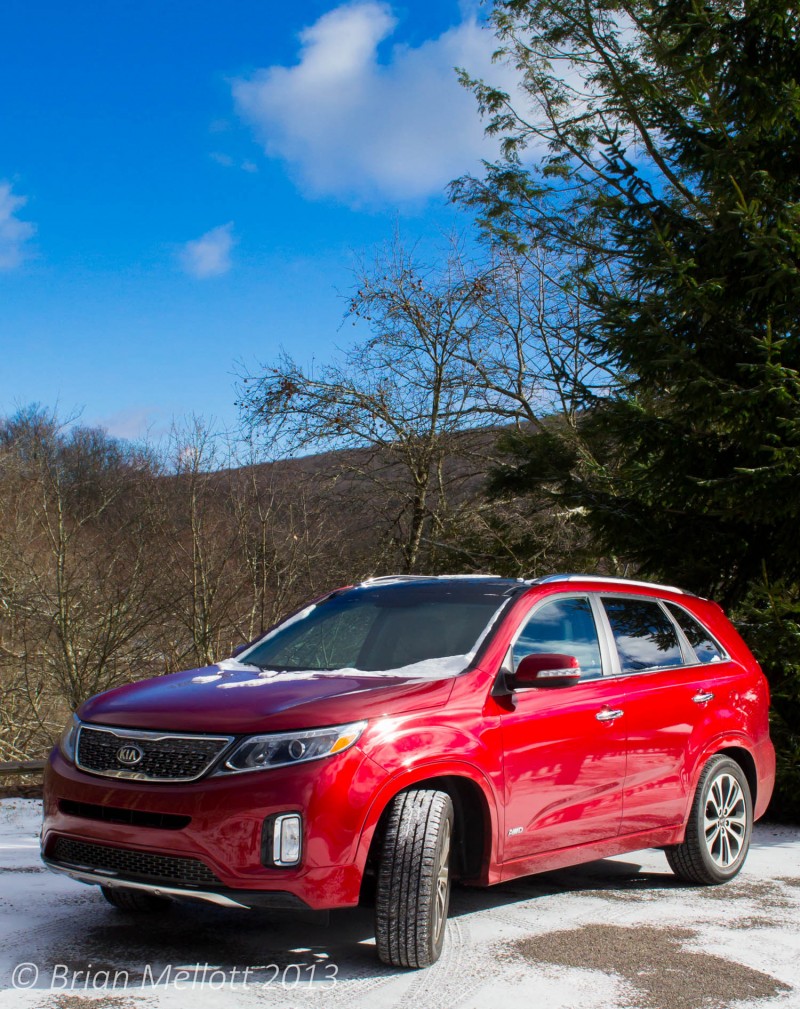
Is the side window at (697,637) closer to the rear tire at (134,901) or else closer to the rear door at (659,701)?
the rear door at (659,701)

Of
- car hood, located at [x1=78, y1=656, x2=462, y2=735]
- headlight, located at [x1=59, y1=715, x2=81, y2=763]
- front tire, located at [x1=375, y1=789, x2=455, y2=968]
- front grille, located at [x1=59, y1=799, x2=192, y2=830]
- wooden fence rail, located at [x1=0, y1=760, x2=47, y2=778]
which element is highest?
car hood, located at [x1=78, y1=656, x2=462, y2=735]

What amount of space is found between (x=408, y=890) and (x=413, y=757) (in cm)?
52

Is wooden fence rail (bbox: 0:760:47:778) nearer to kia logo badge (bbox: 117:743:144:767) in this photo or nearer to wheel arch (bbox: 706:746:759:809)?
kia logo badge (bbox: 117:743:144:767)

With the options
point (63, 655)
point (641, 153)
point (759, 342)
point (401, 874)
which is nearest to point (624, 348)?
point (759, 342)

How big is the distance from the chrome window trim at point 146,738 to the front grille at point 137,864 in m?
0.29

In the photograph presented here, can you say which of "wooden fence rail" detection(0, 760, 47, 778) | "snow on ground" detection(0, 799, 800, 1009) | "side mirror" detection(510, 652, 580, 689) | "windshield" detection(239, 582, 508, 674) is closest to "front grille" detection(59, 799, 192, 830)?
"snow on ground" detection(0, 799, 800, 1009)

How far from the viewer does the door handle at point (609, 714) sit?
5363mm

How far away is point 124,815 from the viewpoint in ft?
14.0

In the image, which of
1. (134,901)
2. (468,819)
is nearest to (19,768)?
(134,901)

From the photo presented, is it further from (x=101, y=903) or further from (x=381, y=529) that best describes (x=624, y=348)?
(x=381, y=529)

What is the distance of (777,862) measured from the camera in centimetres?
709

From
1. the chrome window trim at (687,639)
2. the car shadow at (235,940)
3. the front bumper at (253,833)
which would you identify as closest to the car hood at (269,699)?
the front bumper at (253,833)

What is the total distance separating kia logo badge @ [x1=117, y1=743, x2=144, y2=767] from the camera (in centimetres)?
433

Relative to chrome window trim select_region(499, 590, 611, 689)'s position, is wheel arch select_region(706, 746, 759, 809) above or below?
below
